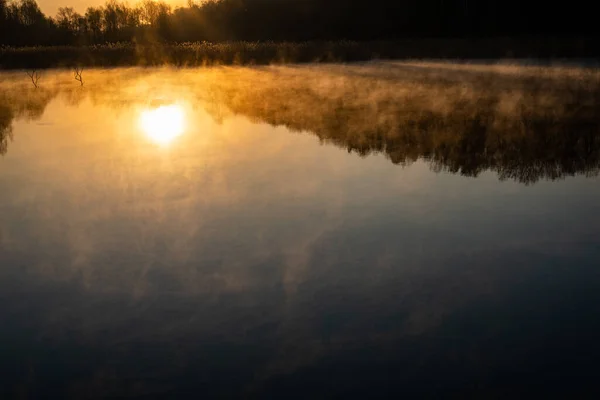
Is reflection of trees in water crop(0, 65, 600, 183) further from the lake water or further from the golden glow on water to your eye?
the golden glow on water

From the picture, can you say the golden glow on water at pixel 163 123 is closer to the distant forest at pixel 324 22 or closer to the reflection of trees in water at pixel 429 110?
the reflection of trees in water at pixel 429 110

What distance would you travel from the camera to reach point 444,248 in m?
6.63

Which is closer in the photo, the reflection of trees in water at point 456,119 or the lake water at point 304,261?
the lake water at point 304,261

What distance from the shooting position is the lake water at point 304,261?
14.2 feet

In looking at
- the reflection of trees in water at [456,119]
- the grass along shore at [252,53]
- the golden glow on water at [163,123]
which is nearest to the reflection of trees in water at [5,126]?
the golden glow on water at [163,123]

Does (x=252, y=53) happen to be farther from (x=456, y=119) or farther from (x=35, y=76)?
(x=456, y=119)

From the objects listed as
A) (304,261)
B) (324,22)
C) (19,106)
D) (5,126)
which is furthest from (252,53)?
(304,261)

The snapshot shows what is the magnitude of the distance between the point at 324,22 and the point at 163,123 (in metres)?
39.0

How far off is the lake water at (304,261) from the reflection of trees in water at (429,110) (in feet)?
0.42

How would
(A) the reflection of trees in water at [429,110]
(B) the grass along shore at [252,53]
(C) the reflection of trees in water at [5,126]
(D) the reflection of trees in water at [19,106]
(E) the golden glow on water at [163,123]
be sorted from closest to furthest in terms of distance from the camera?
(A) the reflection of trees in water at [429,110] < (C) the reflection of trees in water at [5,126] < (E) the golden glow on water at [163,123] < (D) the reflection of trees in water at [19,106] < (B) the grass along shore at [252,53]

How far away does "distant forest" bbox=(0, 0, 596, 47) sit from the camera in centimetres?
4403

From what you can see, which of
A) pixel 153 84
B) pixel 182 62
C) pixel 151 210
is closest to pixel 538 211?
pixel 151 210

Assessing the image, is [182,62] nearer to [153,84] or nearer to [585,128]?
[153,84]

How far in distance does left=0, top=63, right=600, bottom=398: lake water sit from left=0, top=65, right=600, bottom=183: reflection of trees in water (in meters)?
0.13
